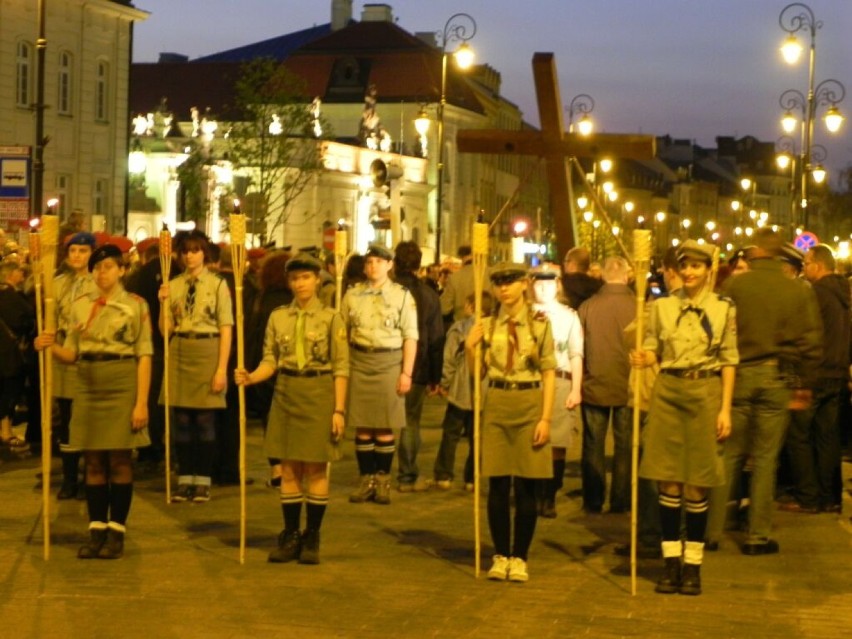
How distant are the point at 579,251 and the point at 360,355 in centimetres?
269

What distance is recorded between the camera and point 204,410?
13047 mm

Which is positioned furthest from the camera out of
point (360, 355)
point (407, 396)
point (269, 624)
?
point (407, 396)

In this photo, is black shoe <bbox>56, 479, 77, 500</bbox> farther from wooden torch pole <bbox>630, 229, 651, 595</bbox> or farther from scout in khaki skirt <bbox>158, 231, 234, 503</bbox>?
wooden torch pole <bbox>630, 229, 651, 595</bbox>

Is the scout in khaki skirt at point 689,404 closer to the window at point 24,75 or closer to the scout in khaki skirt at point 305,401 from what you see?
the scout in khaki skirt at point 305,401

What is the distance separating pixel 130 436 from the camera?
1032 centimetres

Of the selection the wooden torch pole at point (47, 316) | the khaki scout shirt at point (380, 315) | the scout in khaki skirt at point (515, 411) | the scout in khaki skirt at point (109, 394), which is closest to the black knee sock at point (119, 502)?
the scout in khaki skirt at point (109, 394)

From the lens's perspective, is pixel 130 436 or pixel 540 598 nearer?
pixel 540 598

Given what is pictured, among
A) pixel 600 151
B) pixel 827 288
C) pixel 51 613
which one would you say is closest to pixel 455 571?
pixel 51 613

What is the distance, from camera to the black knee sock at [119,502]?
10430mm

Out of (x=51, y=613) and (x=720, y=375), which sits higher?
(x=720, y=375)

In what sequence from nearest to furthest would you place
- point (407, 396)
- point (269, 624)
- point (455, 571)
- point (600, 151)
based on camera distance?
1. point (269, 624)
2. point (455, 571)
3. point (407, 396)
4. point (600, 151)

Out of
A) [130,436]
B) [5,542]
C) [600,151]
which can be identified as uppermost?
[600,151]

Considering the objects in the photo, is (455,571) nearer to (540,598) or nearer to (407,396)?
(540,598)

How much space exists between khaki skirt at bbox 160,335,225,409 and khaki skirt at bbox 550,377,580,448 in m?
2.52
